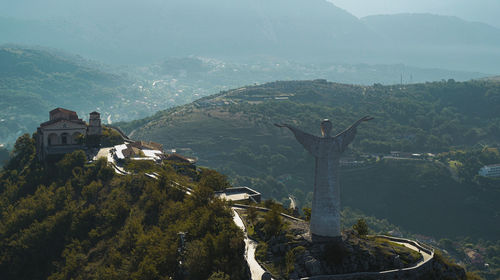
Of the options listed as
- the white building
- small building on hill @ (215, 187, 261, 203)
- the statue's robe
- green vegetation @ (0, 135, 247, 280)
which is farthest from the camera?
the white building

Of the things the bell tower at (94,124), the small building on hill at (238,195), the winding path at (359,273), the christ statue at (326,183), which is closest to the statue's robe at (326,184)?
the christ statue at (326,183)

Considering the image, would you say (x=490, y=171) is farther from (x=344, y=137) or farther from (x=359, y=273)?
(x=359, y=273)

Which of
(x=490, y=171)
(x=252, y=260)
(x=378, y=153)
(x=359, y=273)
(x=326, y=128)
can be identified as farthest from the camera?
(x=378, y=153)

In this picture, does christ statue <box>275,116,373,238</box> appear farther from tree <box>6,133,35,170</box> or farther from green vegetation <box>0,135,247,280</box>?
tree <box>6,133,35,170</box>

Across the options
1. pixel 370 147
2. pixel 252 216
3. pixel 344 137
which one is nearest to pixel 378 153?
pixel 370 147

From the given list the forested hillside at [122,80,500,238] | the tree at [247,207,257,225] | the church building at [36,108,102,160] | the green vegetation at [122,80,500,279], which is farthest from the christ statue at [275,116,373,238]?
the forested hillside at [122,80,500,238]

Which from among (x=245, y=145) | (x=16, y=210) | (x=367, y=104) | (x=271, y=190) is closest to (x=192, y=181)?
(x=16, y=210)
